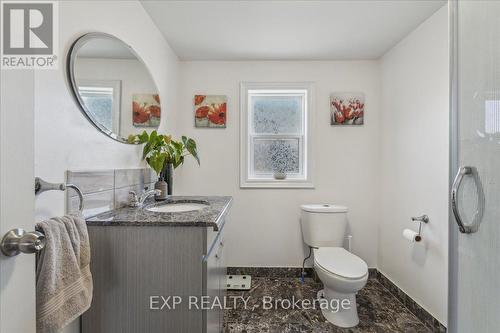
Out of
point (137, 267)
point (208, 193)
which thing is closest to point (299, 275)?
point (208, 193)

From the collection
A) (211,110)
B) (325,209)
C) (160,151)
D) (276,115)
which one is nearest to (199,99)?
(211,110)

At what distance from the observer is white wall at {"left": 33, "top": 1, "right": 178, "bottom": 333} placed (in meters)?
0.87

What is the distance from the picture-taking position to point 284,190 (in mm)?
2436

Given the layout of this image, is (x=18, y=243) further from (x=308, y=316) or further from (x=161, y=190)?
(x=308, y=316)

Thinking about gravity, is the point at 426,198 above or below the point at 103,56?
below

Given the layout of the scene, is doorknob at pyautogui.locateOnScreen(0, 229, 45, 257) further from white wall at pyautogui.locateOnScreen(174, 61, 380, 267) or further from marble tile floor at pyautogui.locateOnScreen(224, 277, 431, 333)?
white wall at pyautogui.locateOnScreen(174, 61, 380, 267)

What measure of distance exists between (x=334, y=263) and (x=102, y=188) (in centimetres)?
163

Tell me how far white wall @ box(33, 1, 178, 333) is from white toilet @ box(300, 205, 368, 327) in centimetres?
151

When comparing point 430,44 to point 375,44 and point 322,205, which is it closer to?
point 375,44

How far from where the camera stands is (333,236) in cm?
217

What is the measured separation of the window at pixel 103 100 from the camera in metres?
1.09

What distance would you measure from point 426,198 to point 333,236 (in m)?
0.79

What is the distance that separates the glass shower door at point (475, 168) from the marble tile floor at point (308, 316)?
3.19 feet

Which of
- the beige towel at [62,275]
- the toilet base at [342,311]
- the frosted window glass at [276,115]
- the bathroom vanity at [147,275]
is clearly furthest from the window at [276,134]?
the beige towel at [62,275]
